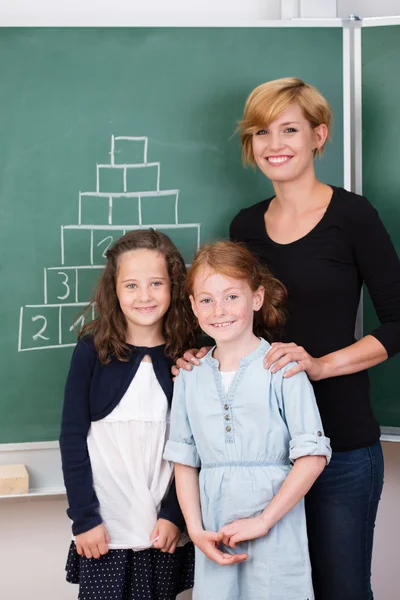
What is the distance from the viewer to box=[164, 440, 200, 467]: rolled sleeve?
5.33 ft

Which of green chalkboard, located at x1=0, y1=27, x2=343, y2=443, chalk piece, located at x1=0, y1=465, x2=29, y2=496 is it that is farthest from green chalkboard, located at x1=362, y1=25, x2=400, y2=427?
chalk piece, located at x1=0, y1=465, x2=29, y2=496

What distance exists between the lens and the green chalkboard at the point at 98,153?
2.03 m

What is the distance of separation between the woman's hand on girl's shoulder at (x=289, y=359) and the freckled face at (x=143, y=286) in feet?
1.02

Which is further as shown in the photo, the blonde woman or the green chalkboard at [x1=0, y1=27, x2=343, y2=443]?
the green chalkboard at [x1=0, y1=27, x2=343, y2=443]

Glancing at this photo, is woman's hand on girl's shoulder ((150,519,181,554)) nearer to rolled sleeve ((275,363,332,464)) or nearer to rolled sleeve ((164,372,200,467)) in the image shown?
rolled sleeve ((164,372,200,467))

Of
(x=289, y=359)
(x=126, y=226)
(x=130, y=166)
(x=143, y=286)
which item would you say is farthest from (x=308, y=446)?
(x=130, y=166)

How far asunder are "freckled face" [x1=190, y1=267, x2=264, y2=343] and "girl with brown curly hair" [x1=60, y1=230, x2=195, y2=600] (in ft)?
0.58

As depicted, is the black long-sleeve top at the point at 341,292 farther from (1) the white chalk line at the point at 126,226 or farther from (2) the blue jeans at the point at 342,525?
(1) the white chalk line at the point at 126,226

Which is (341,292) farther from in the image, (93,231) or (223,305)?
(93,231)

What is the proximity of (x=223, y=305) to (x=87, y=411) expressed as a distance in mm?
445

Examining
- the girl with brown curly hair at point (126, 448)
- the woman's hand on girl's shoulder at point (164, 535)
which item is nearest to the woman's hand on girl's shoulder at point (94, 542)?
the girl with brown curly hair at point (126, 448)

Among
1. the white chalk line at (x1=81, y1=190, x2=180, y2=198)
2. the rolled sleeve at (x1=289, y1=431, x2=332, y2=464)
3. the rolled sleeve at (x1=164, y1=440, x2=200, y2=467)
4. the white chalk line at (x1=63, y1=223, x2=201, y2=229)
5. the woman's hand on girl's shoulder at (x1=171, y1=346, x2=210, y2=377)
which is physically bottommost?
the rolled sleeve at (x1=164, y1=440, x2=200, y2=467)

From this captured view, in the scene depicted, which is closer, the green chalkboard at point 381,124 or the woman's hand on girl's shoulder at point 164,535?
the woman's hand on girl's shoulder at point 164,535

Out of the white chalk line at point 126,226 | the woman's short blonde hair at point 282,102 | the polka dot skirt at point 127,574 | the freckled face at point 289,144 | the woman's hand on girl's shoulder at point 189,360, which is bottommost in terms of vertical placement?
the polka dot skirt at point 127,574
